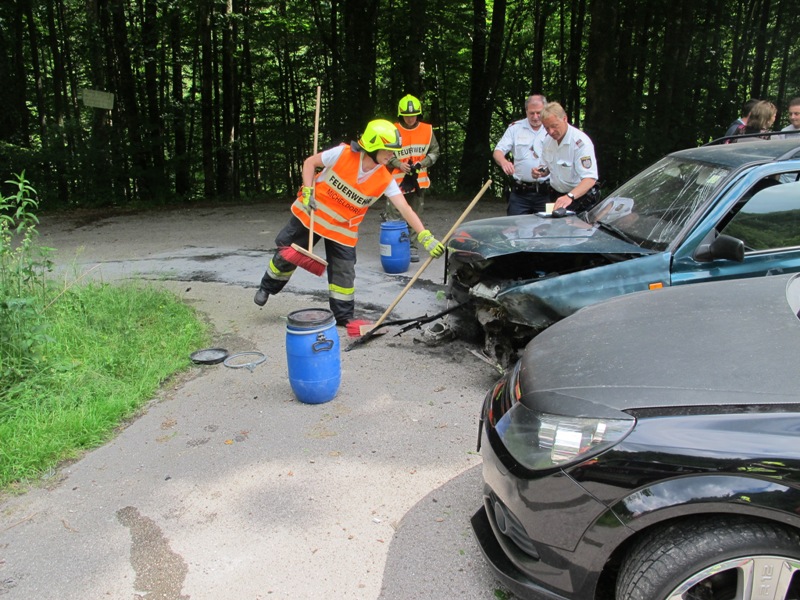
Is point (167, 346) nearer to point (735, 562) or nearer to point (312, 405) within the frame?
point (312, 405)

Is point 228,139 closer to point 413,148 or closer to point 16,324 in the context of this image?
point 413,148

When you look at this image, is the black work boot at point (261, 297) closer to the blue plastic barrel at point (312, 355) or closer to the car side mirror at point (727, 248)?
the blue plastic barrel at point (312, 355)

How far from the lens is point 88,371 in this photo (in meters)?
4.57

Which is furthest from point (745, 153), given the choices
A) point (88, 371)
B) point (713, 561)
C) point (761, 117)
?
point (88, 371)

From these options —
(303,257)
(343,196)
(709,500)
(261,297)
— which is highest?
(343,196)

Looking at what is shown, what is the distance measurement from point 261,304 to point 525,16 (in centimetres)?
1676

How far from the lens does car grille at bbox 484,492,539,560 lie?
2.18m

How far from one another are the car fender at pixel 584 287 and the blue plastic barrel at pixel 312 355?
4.14 ft

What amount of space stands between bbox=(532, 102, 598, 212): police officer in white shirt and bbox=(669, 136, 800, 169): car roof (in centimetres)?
111

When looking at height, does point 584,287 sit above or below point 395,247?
above

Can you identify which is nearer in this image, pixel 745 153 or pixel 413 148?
pixel 745 153

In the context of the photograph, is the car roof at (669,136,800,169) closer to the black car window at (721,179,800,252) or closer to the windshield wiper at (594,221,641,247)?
the black car window at (721,179,800,252)

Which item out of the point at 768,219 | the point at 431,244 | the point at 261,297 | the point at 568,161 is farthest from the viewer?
the point at 261,297

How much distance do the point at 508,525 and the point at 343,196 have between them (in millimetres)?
3866
